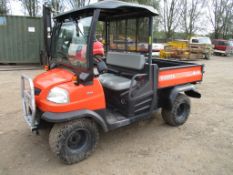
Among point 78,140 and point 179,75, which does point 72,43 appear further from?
point 179,75

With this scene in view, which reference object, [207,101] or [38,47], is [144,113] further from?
[38,47]

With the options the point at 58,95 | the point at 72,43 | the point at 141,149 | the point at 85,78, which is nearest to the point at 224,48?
the point at 141,149

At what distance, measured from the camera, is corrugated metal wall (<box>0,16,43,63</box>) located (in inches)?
368

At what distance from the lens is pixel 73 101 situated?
2.57 meters

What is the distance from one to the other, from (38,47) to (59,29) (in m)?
7.17

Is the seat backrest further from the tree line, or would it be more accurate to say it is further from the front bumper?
the tree line

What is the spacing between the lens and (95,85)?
2754 mm

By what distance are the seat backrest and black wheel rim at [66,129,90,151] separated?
1.30 metres

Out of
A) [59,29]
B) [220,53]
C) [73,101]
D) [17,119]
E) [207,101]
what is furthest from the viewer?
[220,53]

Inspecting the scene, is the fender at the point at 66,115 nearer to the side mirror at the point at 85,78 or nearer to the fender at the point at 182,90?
the side mirror at the point at 85,78

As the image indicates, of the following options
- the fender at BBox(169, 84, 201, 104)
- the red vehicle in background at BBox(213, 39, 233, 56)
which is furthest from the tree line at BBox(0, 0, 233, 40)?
the fender at BBox(169, 84, 201, 104)

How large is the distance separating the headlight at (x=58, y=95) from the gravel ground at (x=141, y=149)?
0.88 m

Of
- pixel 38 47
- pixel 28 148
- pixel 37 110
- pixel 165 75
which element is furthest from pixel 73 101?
pixel 38 47

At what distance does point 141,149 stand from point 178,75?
142 cm
